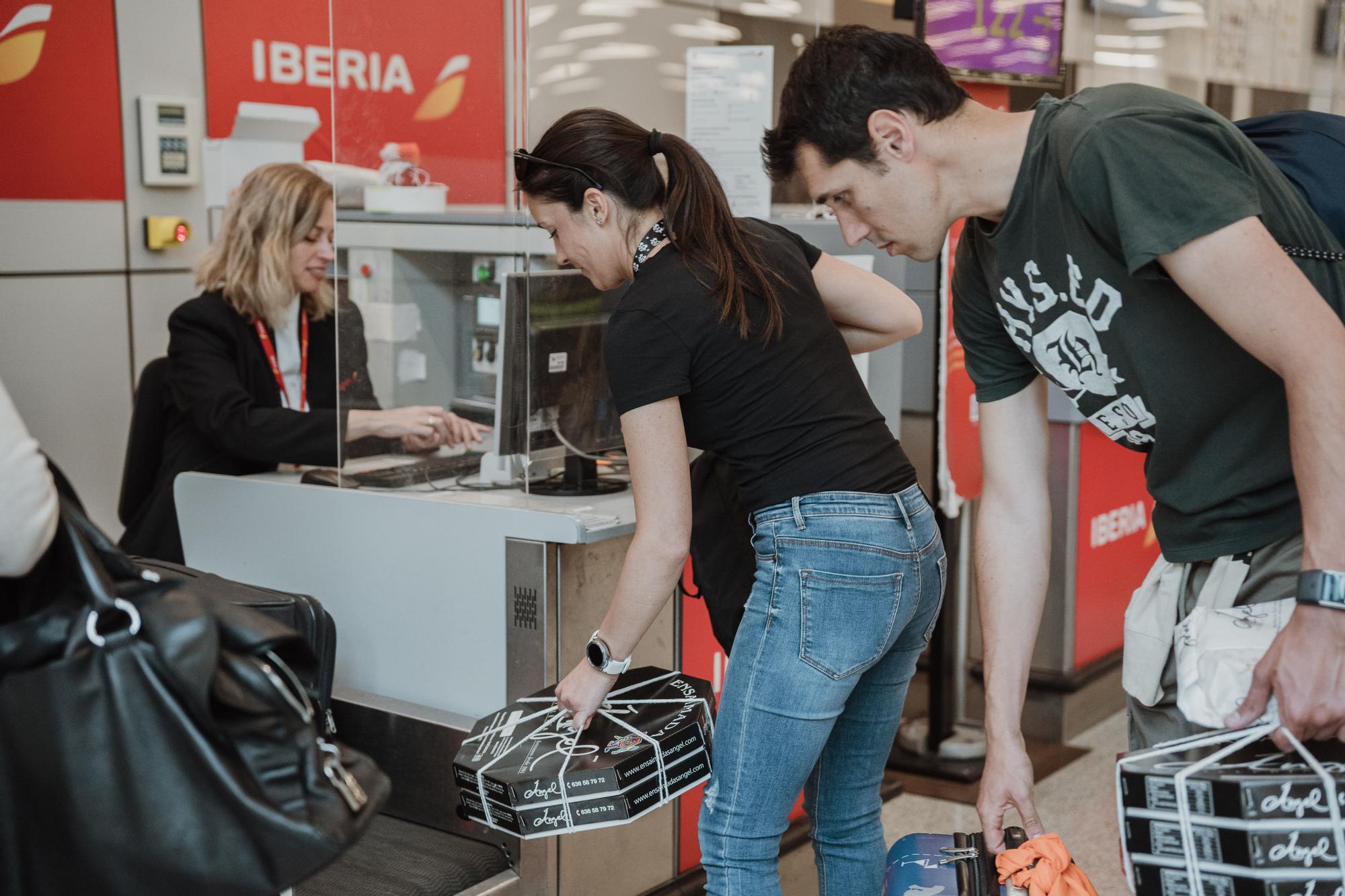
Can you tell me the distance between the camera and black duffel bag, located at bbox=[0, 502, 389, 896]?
3.60ft

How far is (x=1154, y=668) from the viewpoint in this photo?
4.63 feet

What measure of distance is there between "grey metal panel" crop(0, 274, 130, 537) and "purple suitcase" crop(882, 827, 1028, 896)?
3070mm

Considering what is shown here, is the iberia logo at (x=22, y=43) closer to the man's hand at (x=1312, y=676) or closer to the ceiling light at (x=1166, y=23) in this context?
the ceiling light at (x=1166, y=23)

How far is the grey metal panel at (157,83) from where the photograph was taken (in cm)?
397

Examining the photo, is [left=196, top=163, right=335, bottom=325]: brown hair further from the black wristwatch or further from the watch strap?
the black wristwatch

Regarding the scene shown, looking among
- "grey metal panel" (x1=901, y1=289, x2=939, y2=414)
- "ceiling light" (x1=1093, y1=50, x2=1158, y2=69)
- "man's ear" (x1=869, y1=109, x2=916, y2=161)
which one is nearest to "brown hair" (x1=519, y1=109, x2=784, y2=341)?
"man's ear" (x1=869, y1=109, x2=916, y2=161)

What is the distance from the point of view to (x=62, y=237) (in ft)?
12.8

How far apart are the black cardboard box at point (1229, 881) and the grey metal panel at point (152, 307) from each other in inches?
141

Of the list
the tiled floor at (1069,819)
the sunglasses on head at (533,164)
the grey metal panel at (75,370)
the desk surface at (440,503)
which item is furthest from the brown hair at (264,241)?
the tiled floor at (1069,819)

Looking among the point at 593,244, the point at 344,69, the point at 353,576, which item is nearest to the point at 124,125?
the point at 344,69

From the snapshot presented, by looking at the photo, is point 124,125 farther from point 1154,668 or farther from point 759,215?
point 1154,668

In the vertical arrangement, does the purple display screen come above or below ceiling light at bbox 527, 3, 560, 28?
above

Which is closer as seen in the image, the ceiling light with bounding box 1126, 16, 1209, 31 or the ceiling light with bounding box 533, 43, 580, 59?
the ceiling light with bounding box 533, 43, 580, 59

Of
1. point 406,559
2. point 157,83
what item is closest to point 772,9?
point 406,559
